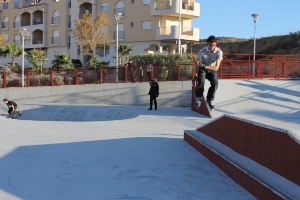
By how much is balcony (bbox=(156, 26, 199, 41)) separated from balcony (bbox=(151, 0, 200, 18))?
5.00 ft

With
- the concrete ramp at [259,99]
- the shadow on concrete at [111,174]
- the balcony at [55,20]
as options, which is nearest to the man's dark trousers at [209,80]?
the shadow on concrete at [111,174]

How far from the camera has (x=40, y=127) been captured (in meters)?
14.2

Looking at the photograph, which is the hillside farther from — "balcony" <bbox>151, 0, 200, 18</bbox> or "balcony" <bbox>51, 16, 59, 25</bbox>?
"balcony" <bbox>51, 16, 59, 25</bbox>

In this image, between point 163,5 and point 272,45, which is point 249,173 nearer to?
point 163,5

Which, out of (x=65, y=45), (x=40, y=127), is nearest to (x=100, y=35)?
(x=65, y=45)

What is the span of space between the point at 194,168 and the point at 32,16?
176ft

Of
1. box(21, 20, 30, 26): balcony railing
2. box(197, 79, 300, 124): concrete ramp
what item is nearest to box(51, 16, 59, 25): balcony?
box(21, 20, 30, 26): balcony railing

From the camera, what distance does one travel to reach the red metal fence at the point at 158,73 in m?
23.2

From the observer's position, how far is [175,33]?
41.8 m

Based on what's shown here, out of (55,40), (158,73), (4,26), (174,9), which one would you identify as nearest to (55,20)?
(55,40)

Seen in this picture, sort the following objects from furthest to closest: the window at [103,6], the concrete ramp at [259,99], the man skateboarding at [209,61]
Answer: the window at [103,6] < the concrete ramp at [259,99] < the man skateboarding at [209,61]

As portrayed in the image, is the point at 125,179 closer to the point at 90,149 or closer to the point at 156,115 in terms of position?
the point at 90,149

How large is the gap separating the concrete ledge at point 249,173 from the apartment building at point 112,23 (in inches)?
1280

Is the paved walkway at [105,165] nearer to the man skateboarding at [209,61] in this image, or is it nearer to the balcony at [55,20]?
the man skateboarding at [209,61]
